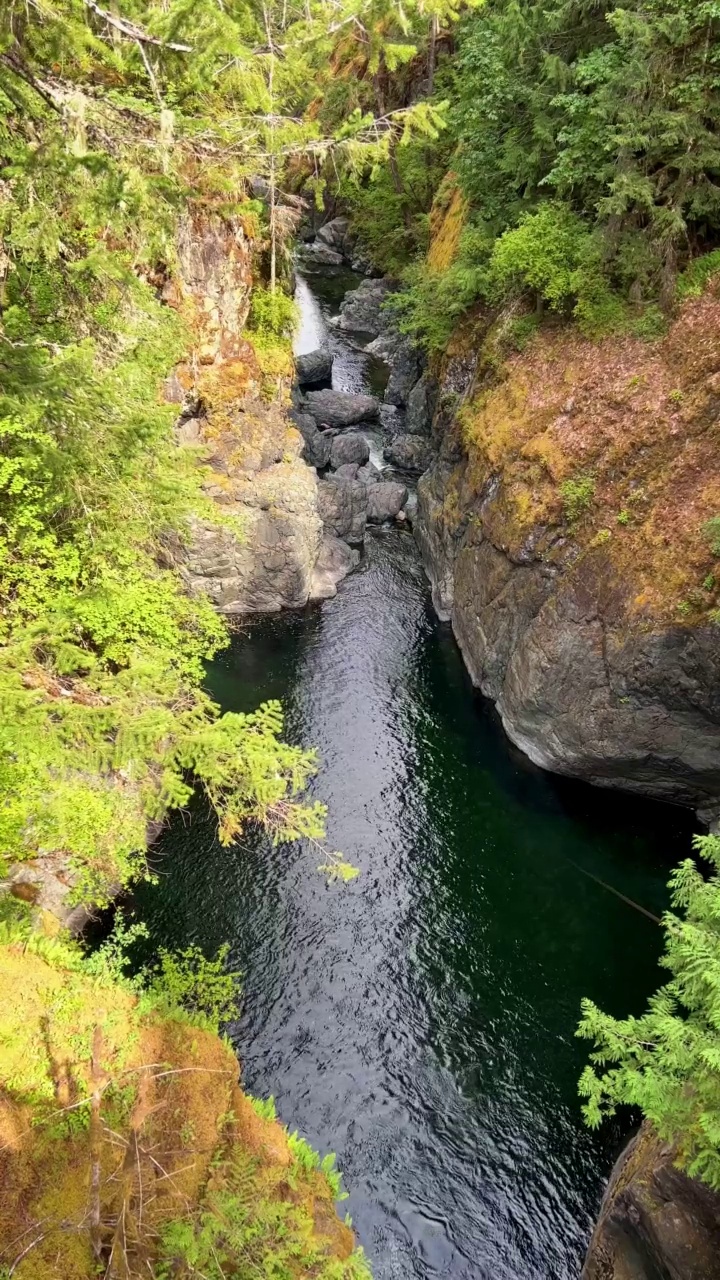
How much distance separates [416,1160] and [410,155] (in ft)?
127

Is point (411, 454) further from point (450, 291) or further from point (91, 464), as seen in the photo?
point (91, 464)

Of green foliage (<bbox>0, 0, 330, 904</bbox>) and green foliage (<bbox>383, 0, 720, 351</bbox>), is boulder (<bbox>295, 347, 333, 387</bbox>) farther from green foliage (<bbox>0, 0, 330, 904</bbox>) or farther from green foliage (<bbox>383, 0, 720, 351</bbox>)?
green foliage (<bbox>0, 0, 330, 904</bbox>)

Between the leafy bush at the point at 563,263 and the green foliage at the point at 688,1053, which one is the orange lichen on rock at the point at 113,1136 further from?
the leafy bush at the point at 563,263

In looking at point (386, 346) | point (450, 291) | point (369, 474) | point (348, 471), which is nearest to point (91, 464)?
point (450, 291)

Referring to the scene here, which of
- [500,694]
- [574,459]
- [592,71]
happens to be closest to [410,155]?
[592,71]

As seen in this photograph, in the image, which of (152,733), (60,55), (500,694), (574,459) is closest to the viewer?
(60,55)

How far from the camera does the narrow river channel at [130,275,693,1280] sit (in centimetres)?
1136

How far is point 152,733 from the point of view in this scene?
26.3ft

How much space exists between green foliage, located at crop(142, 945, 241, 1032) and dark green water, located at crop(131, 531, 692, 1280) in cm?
67

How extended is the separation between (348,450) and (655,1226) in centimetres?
2645

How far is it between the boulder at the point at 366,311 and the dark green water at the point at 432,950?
26.9m

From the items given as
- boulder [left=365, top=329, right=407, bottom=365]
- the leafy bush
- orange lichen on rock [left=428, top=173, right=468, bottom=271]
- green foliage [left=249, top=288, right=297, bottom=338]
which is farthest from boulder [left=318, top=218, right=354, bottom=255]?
the leafy bush

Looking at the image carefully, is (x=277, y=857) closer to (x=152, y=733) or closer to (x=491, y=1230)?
(x=491, y=1230)

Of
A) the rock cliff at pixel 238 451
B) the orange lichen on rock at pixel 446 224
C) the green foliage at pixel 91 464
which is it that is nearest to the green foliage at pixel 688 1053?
the green foliage at pixel 91 464
